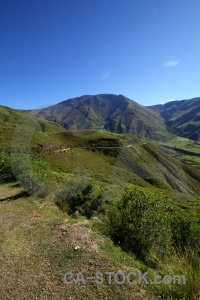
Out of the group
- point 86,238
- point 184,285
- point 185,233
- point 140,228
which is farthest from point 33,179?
point 184,285

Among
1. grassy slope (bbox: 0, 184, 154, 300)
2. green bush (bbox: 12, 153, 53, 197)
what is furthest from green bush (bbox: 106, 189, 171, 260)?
green bush (bbox: 12, 153, 53, 197)

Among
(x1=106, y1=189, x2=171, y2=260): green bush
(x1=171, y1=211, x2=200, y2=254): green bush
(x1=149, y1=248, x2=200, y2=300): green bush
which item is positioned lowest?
(x1=171, y1=211, x2=200, y2=254): green bush

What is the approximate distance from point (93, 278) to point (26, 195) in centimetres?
1445

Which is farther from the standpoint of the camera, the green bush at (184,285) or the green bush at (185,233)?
the green bush at (185,233)

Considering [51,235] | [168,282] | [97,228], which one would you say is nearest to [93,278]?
[168,282]

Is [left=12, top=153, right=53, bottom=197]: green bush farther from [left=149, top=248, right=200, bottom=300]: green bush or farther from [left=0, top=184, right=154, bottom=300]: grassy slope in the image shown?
[left=149, top=248, right=200, bottom=300]: green bush

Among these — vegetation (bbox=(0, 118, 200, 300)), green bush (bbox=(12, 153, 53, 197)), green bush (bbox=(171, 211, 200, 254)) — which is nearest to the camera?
vegetation (bbox=(0, 118, 200, 300))

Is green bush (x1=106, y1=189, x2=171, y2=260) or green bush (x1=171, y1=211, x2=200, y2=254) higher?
green bush (x1=106, y1=189, x2=171, y2=260)

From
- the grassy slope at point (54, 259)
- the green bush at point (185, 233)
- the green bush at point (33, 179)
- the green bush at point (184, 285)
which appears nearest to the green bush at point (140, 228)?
the grassy slope at point (54, 259)

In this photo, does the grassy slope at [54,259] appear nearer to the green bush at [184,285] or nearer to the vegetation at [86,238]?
the vegetation at [86,238]

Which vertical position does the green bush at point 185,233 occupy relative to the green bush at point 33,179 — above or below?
below

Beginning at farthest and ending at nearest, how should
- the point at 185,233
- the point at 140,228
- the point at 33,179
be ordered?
the point at 33,179 → the point at 185,233 → the point at 140,228

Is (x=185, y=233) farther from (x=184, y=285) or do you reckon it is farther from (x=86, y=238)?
(x=184, y=285)

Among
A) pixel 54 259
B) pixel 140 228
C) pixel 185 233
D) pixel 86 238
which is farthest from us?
pixel 185 233
